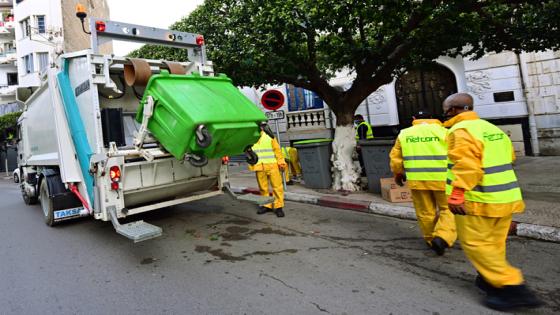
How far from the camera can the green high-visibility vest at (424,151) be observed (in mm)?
3607

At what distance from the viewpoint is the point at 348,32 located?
6.60 metres

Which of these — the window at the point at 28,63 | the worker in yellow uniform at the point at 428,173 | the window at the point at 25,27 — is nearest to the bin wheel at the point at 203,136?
the worker in yellow uniform at the point at 428,173

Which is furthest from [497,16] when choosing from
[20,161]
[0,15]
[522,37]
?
[0,15]

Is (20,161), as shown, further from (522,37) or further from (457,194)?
(522,37)

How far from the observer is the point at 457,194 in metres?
2.52

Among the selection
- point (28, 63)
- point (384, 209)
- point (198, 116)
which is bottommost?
point (384, 209)

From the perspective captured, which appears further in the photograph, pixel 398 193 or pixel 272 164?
pixel 398 193

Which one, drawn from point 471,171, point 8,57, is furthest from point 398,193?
point 8,57

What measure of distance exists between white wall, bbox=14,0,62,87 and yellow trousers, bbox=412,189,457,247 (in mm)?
29124

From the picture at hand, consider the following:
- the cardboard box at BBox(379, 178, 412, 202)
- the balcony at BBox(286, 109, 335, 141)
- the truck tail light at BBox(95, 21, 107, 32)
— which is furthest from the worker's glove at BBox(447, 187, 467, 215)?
the balcony at BBox(286, 109, 335, 141)

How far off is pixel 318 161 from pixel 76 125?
451 cm

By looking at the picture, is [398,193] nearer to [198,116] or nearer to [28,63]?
[198,116]

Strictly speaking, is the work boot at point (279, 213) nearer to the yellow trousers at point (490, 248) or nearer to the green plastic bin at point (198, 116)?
the green plastic bin at point (198, 116)

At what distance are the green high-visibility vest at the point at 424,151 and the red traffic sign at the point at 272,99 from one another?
13.5 feet
